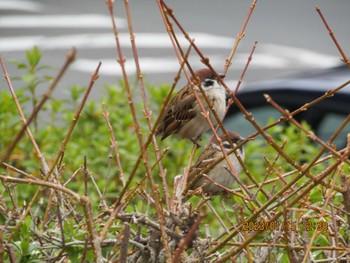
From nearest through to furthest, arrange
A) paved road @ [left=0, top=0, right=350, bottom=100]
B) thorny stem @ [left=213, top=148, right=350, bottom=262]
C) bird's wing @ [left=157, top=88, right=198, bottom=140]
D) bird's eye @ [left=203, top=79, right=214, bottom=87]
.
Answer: thorny stem @ [left=213, top=148, right=350, bottom=262] < bird's eye @ [left=203, top=79, right=214, bottom=87] < bird's wing @ [left=157, top=88, right=198, bottom=140] < paved road @ [left=0, top=0, right=350, bottom=100]

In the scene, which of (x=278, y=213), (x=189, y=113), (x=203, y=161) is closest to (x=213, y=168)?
(x=203, y=161)

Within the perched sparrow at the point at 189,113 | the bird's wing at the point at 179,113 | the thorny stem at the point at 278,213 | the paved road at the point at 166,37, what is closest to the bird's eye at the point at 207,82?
the perched sparrow at the point at 189,113

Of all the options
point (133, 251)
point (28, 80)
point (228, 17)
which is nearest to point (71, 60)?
point (133, 251)

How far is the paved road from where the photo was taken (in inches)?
599

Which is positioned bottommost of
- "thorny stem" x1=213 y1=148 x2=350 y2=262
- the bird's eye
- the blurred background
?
"thorny stem" x1=213 y1=148 x2=350 y2=262

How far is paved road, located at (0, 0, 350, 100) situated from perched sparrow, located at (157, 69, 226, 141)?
878 centimetres

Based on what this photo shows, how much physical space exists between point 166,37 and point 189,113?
1118 centimetres

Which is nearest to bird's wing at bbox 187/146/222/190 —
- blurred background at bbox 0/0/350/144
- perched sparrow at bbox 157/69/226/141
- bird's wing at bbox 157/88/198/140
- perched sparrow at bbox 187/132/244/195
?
perched sparrow at bbox 187/132/244/195

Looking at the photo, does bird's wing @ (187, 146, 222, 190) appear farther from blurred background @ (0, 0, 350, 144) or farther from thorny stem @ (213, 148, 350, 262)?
blurred background @ (0, 0, 350, 144)

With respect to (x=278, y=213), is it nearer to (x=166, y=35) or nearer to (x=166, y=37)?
(x=166, y=37)

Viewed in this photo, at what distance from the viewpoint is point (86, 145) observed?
627 cm

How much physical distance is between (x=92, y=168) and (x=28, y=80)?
818 mm

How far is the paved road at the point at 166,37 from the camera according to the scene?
599 inches

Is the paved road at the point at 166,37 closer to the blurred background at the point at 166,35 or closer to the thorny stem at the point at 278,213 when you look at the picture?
the blurred background at the point at 166,35
